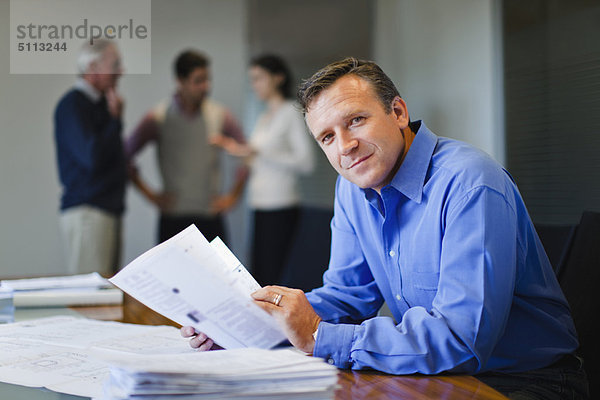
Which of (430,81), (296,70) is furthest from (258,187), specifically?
(430,81)

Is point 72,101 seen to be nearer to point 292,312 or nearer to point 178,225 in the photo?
point 178,225

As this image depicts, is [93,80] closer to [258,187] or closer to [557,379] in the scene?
[258,187]

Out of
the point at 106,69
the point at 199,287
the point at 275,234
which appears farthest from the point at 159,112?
the point at 199,287

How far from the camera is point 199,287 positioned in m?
0.83

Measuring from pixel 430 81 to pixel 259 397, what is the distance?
363 cm

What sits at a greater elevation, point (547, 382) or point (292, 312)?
point (292, 312)

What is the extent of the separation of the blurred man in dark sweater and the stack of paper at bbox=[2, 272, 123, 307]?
1.48 m

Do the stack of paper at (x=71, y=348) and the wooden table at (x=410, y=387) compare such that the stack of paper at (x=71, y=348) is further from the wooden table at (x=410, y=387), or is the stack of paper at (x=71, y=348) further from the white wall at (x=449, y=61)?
the white wall at (x=449, y=61)

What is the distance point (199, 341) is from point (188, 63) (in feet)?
8.99

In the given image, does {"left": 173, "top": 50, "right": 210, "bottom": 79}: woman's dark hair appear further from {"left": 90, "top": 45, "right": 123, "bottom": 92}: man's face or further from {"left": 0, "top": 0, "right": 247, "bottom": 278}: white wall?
{"left": 90, "top": 45, "right": 123, "bottom": 92}: man's face

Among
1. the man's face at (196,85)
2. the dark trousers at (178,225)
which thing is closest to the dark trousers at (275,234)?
the dark trousers at (178,225)

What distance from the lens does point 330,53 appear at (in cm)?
417

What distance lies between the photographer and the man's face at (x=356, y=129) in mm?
1183

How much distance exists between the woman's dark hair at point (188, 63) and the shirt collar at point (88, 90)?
62 centimetres
